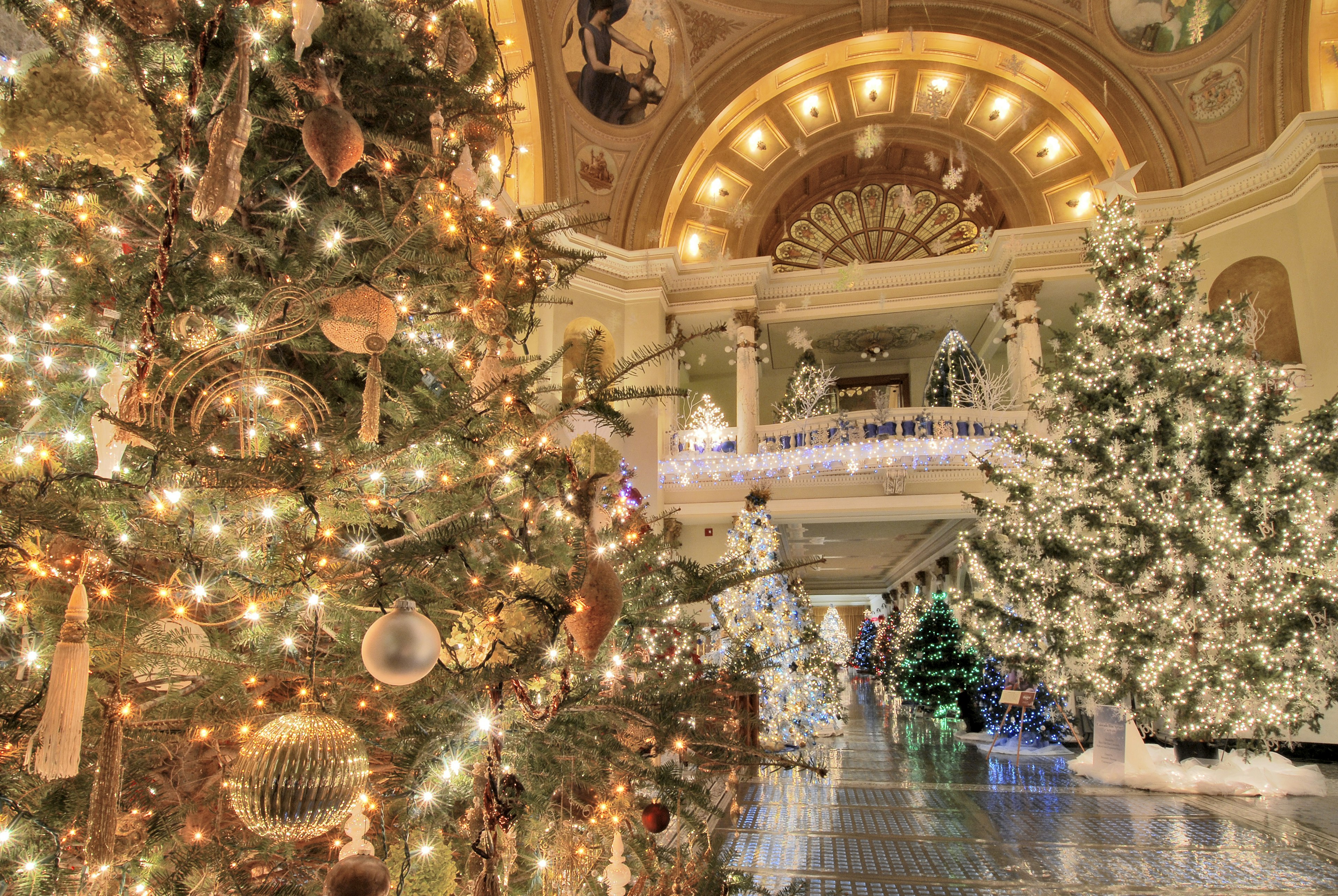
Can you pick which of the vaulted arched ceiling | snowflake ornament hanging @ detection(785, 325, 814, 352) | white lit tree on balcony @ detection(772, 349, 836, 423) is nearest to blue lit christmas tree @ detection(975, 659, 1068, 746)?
white lit tree on balcony @ detection(772, 349, 836, 423)

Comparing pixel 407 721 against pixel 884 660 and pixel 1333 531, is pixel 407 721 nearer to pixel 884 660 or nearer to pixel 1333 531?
pixel 1333 531

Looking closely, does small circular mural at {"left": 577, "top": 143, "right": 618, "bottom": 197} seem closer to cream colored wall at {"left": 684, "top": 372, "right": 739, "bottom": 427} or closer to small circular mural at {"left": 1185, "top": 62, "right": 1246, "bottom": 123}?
cream colored wall at {"left": 684, "top": 372, "right": 739, "bottom": 427}

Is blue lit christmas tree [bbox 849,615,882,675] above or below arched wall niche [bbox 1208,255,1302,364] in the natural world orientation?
below

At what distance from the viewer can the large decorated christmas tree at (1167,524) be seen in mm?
6133

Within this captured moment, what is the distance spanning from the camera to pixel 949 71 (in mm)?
12203

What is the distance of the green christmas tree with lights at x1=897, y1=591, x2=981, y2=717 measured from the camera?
10.2m

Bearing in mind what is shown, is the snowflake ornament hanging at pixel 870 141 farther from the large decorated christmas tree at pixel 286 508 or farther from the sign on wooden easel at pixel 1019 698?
the large decorated christmas tree at pixel 286 508

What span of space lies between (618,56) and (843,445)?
751cm

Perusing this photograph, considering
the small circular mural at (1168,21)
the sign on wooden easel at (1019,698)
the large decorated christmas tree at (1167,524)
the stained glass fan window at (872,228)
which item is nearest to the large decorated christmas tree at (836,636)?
the sign on wooden easel at (1019,698)

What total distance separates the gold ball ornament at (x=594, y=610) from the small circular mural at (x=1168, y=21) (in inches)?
528

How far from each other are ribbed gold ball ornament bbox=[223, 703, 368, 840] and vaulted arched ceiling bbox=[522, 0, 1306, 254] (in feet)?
36.3

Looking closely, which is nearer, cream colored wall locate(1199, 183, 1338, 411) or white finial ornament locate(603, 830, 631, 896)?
white finial ornament locate(603, 830, 631, 896)

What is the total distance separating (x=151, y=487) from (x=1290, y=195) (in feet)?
42.9

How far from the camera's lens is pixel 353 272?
56.2 inches
